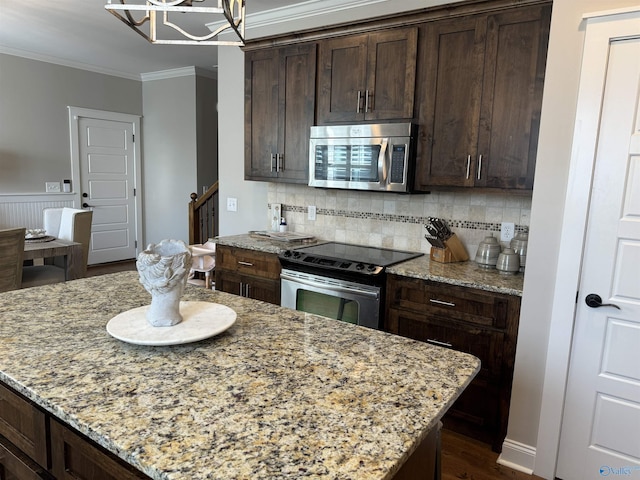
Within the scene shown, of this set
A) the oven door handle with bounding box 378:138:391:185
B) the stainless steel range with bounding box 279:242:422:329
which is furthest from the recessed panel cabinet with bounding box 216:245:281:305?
the oven door handle with bounding box 378:138:391:185

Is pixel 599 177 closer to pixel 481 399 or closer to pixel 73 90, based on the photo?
pixel 481 399

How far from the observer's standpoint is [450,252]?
2695 millimetres

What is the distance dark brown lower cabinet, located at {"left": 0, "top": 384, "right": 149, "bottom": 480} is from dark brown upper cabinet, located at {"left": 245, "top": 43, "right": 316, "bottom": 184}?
2.34 meters

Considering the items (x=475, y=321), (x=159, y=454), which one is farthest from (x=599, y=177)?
(x=159, y=454)

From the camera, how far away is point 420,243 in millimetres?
3045

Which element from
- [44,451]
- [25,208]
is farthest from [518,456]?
[25,208]

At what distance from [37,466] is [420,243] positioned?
2470mm

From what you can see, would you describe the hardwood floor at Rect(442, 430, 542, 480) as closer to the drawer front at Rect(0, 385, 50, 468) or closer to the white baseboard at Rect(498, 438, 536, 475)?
the white baseboard at Rect(498, 438, 536, 475)

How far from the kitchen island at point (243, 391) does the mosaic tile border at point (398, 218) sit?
1.63 m

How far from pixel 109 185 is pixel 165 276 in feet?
18.7

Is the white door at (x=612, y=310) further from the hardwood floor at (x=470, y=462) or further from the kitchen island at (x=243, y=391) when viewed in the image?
the kitchen island at (x=243, y=391)

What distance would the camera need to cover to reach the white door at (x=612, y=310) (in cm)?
179

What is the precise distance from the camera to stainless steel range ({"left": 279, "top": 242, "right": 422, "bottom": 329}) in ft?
8.34

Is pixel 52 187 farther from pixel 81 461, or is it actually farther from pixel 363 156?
pixel 81 461
